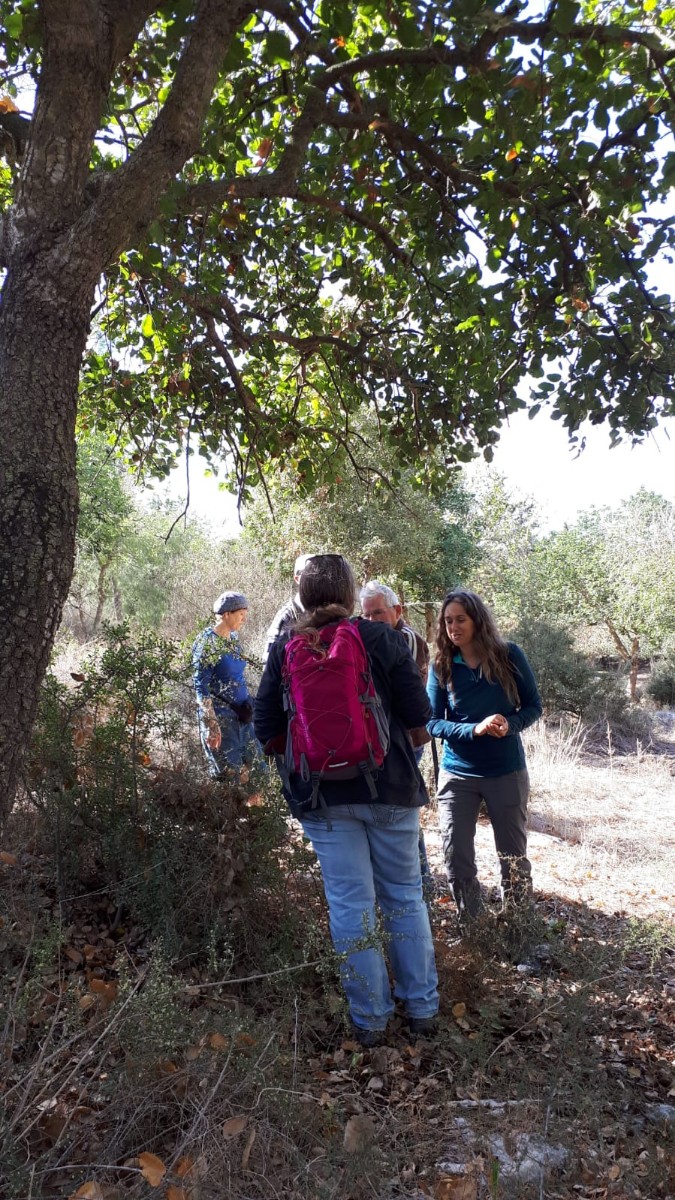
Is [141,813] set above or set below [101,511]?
below

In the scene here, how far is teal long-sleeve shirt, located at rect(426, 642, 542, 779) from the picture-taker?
412 cm

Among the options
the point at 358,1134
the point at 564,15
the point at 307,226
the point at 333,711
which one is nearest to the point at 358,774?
the point at 333,711

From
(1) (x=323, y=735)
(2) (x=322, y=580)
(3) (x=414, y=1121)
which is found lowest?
(3) (x=414, y=1121)

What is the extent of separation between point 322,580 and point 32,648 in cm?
121

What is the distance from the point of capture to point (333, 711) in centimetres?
303

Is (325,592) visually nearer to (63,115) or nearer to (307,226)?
(63,115)

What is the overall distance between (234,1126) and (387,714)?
1.62m

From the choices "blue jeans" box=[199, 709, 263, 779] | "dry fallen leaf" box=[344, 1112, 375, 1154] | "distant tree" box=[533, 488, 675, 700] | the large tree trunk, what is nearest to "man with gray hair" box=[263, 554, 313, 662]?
"blue jeans" box=[199, 709, 263, 779]

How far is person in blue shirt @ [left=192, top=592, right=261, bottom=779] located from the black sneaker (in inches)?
50.1

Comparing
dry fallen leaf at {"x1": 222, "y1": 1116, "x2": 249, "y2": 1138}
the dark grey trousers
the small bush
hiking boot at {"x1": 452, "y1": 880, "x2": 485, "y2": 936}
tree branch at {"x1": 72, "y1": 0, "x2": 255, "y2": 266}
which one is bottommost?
hiking boot at {"x1": 452, "y1": 880, "x2": 485, "y2": 936}

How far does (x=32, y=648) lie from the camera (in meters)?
2.48

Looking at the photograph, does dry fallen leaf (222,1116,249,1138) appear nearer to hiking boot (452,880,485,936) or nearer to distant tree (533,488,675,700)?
hiking boot (452,880,485,936)

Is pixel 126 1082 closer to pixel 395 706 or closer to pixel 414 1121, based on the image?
pixel 414 1121

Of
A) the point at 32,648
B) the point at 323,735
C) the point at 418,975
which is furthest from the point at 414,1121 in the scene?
the point at 32,648
